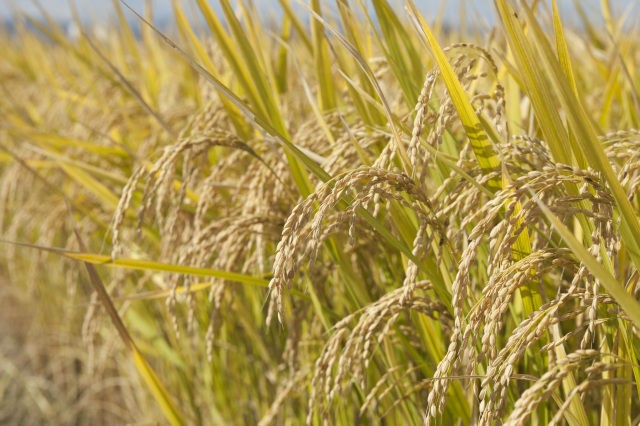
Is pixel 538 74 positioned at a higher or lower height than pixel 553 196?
higher

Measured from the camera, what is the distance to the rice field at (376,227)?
687 mm

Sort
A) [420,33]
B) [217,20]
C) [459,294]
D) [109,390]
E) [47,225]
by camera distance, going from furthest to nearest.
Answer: [109,390] < [47,225] < [217,20] < [420,33] < [459,294]

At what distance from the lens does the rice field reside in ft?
2.25

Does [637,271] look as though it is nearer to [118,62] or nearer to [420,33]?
[420,33]

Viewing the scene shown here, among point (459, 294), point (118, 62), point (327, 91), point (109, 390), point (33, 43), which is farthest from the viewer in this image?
point (33, 43)

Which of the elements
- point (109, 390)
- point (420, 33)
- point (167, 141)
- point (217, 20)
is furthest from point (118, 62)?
point (420, 33)

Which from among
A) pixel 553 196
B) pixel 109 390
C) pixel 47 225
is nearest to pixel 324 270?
pixel 553 196

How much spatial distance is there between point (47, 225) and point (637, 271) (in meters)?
1.93

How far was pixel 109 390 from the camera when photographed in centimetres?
290

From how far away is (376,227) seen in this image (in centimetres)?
81

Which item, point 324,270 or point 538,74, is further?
point 324,270

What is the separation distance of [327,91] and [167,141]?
926mm

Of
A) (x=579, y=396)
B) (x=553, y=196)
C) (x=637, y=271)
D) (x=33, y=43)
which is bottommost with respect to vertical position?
(x=579, y=396)

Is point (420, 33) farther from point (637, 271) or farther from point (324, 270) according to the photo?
point (324, 270)
